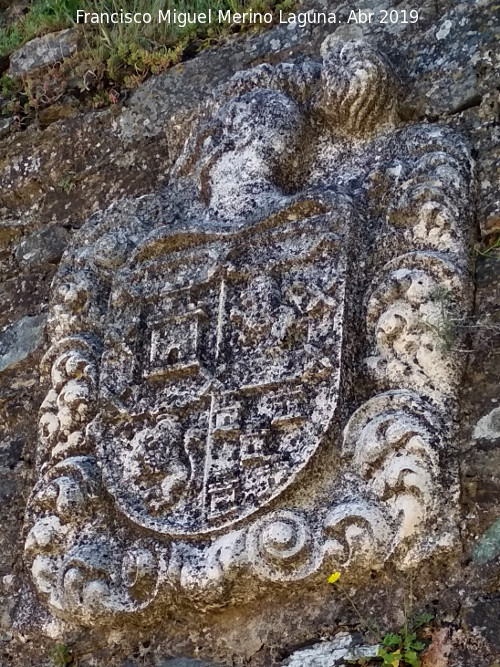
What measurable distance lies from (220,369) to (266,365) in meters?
A: 0.11

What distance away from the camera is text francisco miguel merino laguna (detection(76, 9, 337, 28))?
326cm

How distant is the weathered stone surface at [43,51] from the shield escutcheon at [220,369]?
1.23m

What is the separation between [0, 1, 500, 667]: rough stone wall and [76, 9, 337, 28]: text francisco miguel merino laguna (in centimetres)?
5

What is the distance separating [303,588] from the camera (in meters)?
2.21


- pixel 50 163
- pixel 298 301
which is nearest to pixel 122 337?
pixel 298 301

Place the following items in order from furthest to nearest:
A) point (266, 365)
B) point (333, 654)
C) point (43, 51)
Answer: point (43, 51) → point (266, 365) → point (333, 654)

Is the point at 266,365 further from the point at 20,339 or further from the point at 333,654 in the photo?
the point at 20,339

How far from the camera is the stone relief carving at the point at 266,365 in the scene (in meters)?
2.21

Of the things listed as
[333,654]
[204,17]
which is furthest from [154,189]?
[333,654]

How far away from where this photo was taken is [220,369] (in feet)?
8.11

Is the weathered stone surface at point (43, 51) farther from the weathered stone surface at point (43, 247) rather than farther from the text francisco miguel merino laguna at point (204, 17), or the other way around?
the weathered stone surface at point (43, 247)

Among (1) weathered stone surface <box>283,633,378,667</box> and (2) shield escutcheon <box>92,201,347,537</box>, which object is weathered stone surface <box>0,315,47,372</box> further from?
(1) weathered stone surface <box>283,633,378,667</box>

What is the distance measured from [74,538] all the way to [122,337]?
0.47 metres

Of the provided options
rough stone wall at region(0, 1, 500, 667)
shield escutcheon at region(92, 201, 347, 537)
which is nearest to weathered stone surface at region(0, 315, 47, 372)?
rough stone wall at region(0, 1, 500, 667)
